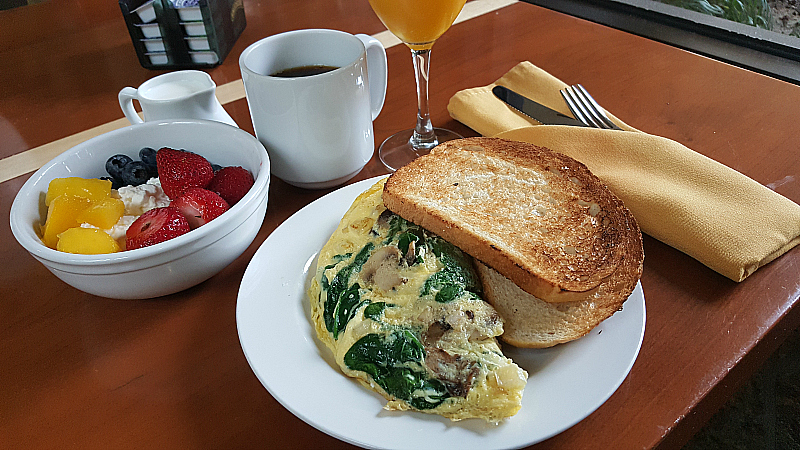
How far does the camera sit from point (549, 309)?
2.32 feet

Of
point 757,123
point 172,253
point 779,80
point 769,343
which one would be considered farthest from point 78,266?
point 779,80

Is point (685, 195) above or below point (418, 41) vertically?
below

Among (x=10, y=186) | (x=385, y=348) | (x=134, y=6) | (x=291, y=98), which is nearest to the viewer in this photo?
(x=385, y=348)

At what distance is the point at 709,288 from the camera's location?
0.82 meters

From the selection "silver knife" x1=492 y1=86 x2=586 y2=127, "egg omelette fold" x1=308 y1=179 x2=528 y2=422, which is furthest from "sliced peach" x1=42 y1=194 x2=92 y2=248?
"silver knife" x1=492 y1=86 x2=586 y2=127

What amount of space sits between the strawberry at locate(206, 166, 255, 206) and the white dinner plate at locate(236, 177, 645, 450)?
13 cm

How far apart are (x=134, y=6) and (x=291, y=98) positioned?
2.79 feet

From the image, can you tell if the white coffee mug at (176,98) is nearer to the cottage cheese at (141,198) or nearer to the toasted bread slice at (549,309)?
the cottage cheese at (141,198)

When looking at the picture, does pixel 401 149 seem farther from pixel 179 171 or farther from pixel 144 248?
pixel 144 248

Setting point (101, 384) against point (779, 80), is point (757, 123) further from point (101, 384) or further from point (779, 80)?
point (101, 384)

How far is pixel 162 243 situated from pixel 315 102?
343 millimetres

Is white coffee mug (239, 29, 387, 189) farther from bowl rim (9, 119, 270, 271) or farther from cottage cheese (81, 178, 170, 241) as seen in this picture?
cottage cheese (81, 178, 170, 241)

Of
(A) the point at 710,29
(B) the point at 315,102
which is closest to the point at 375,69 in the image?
(B) the point at 315,102

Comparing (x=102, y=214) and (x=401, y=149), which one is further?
(x=401, y=149)
